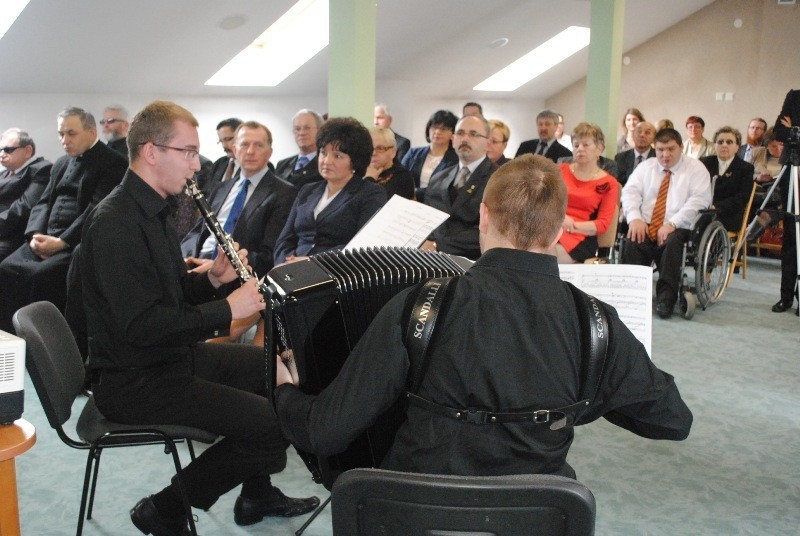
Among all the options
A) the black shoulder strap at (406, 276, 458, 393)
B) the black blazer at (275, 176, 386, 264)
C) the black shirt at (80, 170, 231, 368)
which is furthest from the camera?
the black blazer at (275, 176, 386, 264)

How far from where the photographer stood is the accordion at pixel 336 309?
1443 millimetres

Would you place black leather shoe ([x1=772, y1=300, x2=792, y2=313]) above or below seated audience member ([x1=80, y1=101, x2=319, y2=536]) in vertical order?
below

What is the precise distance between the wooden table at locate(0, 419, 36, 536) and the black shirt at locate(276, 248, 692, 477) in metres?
0.56

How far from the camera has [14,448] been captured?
1422 millimetres

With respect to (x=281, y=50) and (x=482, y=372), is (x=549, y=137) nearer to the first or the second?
(x=281, y=50)

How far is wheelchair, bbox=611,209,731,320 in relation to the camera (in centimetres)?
507

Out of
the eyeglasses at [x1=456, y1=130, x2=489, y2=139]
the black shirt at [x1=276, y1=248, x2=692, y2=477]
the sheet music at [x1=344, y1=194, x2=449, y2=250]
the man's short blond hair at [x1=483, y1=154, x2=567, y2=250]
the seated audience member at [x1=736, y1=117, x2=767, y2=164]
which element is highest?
the seated audience member at [x1=736, y1=117, x2=767, y2=164]

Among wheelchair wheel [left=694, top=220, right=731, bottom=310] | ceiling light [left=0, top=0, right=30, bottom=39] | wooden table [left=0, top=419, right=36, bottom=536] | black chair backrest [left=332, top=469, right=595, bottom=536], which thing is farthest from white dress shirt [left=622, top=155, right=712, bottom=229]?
ceiling light [left=0, top=0, right=30, bottom=39]

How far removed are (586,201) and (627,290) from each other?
259cm

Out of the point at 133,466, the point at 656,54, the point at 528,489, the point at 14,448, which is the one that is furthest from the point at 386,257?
the point at 656,54

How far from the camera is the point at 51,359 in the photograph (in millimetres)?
1887

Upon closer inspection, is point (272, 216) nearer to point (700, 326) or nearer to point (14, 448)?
point (14, 448)

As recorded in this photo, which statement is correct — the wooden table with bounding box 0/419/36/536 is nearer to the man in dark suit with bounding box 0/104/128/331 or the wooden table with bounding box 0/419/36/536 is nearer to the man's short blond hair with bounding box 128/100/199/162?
the man's short blond hair with bounding box 128/100/199/162

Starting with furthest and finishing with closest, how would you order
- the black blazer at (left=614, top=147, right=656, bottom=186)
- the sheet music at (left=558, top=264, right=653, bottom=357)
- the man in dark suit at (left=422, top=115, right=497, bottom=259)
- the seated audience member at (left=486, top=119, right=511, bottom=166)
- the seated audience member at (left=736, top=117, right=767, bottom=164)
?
the seated audience member at (left=736, top=117, right=767, bottom=164), the black blazer at (left=614, top=147, right=656, bottom=186), the seated audience member at (left=486, top=119, right=511, bottom=166), the man in dark suit at (left=422, top=115, right=497, bottom=259), the sheet music at (left=558, top=264, right=653, bottom=357)
